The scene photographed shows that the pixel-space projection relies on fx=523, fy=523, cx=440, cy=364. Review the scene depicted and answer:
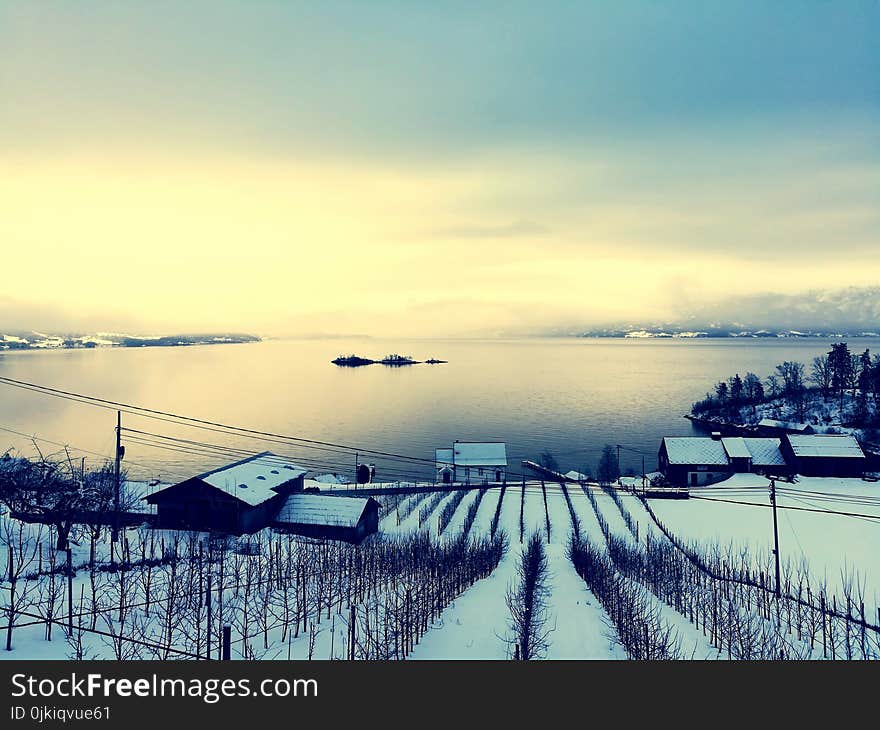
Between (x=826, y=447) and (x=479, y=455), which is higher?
(x=826, y=447)

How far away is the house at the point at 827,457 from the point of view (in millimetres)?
35938

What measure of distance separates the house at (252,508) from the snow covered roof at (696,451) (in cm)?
2525

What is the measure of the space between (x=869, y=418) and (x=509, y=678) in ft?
201

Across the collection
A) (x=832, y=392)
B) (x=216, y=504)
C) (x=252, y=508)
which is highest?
(x=832, y=392)

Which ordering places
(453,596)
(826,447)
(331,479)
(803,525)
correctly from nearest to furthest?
(453,596)
(803,525)
(331,479)
(826,447)

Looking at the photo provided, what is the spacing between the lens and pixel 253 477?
70.6ft

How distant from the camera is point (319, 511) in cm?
2058

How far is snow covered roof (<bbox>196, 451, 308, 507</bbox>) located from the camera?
19609 millimetres

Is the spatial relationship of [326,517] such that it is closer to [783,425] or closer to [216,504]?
[216,504]

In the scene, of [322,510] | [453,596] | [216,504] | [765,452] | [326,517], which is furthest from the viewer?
[765,452]

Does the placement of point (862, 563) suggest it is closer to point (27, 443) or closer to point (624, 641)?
point (624, 641)

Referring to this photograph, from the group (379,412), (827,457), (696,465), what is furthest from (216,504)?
(379,412)

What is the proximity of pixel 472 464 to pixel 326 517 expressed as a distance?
1900 centimetres

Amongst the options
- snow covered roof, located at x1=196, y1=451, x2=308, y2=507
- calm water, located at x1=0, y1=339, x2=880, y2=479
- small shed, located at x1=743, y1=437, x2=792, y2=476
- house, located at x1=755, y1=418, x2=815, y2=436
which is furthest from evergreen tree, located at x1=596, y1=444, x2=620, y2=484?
snow covered roof, located at x1=196, y1=451, x2=308, y2=507
